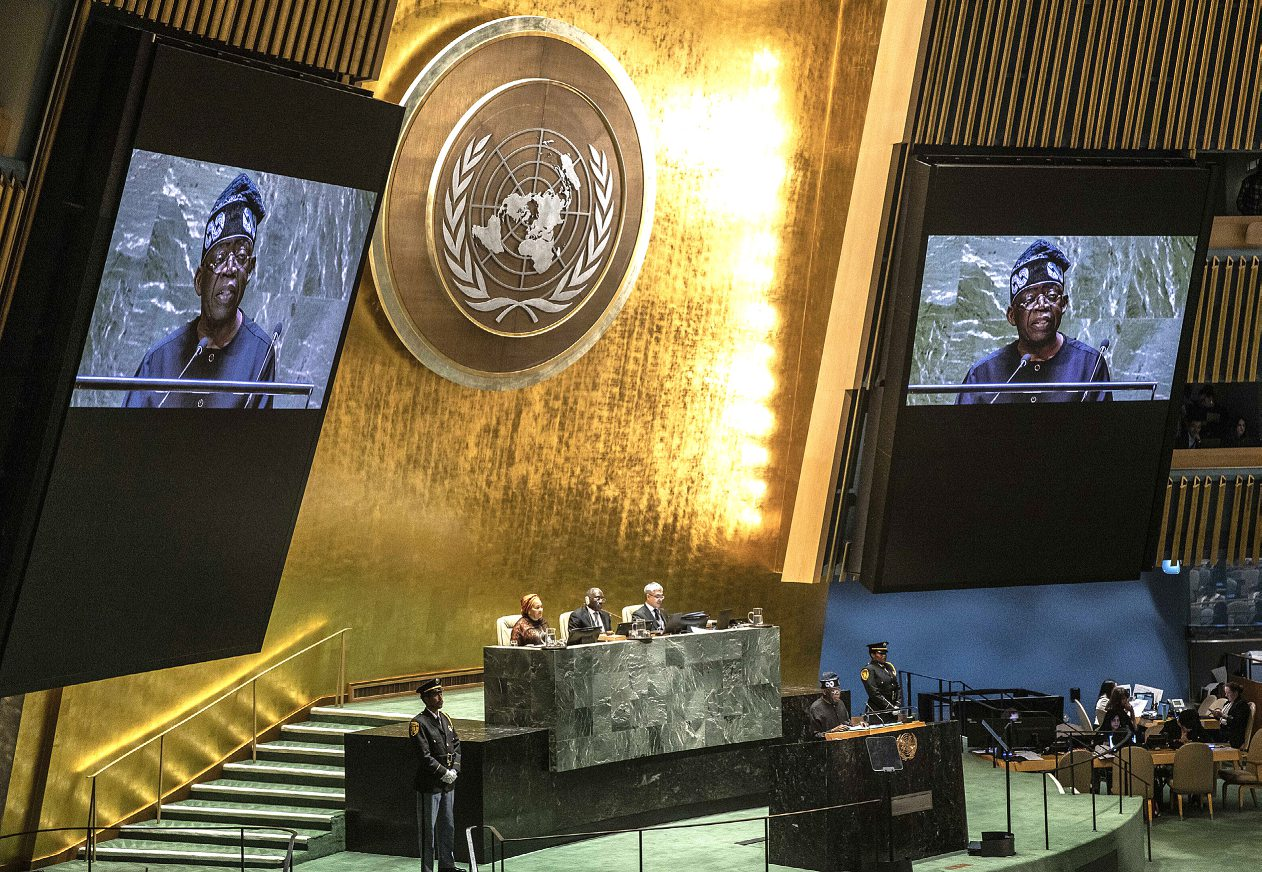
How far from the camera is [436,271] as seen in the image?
13.0 meters

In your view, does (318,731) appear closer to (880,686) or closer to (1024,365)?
(880,686)

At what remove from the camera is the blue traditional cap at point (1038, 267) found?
13500mm

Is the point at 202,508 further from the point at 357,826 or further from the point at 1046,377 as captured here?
the point at 1046,377

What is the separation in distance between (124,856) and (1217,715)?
11033 millimetres

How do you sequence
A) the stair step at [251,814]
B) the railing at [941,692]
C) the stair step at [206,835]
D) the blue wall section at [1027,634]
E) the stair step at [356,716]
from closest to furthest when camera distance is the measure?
the stair step at [206,835] < the stair step at [251,814] < the stair step at [356,716] < the railing at [941,692] < the blue wall section at [1027,634]

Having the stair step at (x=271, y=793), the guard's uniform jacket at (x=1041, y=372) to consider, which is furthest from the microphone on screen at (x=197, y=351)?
the guard's uniform jacket at (x=1041, y=372)

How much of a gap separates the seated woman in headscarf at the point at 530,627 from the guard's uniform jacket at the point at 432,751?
56.4 inches

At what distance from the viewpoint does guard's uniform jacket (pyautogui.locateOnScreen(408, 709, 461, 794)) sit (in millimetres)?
9773

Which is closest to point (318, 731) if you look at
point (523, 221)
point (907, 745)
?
point (523, 221)

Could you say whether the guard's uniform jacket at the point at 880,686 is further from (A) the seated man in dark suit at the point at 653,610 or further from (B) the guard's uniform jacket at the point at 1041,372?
(B) the guard's uniform jacket at the point at 1041,372

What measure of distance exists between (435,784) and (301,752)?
270 centimetres

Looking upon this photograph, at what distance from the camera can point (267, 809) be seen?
11.4 metres

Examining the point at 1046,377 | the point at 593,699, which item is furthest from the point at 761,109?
the point at 593,699

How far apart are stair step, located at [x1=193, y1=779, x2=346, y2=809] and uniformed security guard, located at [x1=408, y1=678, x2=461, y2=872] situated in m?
1.63
